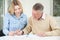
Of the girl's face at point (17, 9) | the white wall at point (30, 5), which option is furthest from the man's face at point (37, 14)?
the girl's face at point (17, 9)

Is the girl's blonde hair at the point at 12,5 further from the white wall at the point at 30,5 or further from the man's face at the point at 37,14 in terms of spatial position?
the man's face at the point at 37,14

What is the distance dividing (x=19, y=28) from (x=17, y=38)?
4.1 inches

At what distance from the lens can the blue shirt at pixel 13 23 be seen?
190 centimetres

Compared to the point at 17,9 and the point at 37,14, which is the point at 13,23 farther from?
the point at 37,14

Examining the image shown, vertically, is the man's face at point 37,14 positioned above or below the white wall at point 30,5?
below

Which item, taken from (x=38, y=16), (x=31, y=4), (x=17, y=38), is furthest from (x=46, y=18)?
(x=17, y=38)

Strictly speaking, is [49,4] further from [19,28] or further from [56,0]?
[19,28]

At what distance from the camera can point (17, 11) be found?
6.23ft

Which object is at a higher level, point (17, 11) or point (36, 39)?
point (17, 11)

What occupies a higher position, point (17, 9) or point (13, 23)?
point (17, 9)

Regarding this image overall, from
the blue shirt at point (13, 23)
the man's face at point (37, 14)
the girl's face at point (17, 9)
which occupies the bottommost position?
the blue shirt at point (13, 23)

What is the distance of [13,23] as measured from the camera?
1901 mm

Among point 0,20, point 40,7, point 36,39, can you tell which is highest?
point 40,7

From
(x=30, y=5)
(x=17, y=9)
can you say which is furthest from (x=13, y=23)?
(x=30, y=5)
